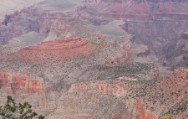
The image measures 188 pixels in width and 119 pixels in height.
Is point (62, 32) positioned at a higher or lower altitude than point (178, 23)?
higher

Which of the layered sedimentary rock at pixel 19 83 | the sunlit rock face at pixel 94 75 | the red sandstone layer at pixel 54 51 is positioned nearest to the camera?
the sunlit rock face at pixel 94 75

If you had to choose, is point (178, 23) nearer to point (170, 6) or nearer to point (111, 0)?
point (170, 6)

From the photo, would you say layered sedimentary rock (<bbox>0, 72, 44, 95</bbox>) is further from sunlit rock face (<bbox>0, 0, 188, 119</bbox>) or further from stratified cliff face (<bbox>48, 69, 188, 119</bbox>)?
stratified cliff face (<bbox>48, 69, 188, 119</bbox>)

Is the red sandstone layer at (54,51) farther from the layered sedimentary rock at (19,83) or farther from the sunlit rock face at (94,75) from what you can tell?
Result: the layered sedimentary rock at (19,83)

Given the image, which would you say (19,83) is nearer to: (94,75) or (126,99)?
(94,75)

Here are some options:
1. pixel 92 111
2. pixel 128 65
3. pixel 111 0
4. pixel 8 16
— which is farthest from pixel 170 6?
pixel 92 111

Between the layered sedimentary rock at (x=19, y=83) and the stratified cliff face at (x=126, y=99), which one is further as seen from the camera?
the layered sedimentary rock at (x=19, y=83)

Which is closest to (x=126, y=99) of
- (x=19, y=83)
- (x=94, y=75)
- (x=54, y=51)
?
(x=94, y=75)

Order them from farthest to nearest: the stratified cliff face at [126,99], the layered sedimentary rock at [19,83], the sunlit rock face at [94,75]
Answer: the layered sedimentary rock at [19,83], the sunlit rock face at [94,75], the stratified cliff face at [126,99]

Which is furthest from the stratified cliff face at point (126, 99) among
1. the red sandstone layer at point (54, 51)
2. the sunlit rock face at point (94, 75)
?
the red sandstone layer at point (54, 51)

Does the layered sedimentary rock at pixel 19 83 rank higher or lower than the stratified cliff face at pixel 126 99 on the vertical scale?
lower

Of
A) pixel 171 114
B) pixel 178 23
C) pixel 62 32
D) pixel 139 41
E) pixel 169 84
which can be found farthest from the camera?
pixel 178 23
